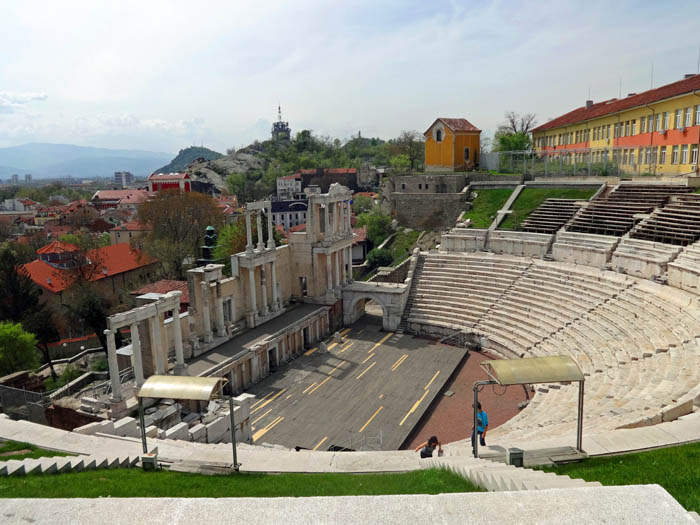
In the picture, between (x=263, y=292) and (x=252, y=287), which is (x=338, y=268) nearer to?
(x=263, y=292)

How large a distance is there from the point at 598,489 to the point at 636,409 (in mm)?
11538

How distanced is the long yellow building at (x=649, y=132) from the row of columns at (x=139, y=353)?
3606 cm

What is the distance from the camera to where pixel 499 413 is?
2245 centimetres

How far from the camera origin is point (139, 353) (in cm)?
→ 2083

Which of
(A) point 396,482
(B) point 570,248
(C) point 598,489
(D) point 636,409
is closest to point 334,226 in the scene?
(B) point 570,248

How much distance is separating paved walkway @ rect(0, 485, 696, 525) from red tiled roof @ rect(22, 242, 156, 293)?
40.5 meters

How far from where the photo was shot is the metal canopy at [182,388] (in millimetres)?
12562

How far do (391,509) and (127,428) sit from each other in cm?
1473

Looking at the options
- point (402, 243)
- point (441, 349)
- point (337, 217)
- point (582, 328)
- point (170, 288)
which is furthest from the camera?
point (402, 243)

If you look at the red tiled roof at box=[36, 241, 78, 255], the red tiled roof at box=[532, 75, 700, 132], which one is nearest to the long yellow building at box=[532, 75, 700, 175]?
the red tiled roof at box=[532, 75, 700, 132]

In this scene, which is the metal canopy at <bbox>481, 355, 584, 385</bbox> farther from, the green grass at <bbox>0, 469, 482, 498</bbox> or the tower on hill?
the tower on hill

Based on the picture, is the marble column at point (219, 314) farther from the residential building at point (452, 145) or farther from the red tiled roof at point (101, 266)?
the residential building at point (452, 145)

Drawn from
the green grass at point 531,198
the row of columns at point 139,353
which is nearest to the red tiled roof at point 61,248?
the row of columns at point 139,353

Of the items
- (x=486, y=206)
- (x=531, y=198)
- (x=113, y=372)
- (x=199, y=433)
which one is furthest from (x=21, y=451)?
(x=531, y=198)
